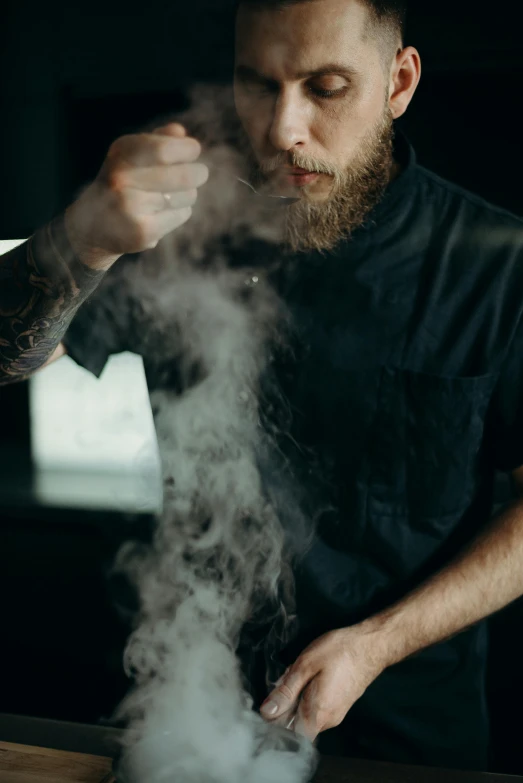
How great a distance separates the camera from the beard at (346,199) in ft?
4.84

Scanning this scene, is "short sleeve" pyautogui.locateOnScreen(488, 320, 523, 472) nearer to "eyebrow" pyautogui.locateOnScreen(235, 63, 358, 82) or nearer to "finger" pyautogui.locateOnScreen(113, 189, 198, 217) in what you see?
"eyebrow" pyautogui.locateOnScreen(235, 63, 358, 82)

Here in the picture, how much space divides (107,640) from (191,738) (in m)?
1.52

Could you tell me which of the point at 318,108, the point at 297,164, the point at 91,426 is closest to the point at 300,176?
the point at 297,164

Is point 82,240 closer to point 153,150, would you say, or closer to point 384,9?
point 153,150

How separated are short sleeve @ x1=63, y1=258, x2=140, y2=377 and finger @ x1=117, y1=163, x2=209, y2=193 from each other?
2.39 feet

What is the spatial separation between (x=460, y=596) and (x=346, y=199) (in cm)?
88

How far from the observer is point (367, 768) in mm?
1127

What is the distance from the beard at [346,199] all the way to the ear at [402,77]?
37 mm

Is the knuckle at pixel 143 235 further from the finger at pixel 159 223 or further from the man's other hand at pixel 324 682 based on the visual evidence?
the man's other hand at pixel 324 682

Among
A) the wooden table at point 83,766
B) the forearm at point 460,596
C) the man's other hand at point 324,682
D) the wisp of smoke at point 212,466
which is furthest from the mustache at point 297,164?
the wooden table at point 83,766

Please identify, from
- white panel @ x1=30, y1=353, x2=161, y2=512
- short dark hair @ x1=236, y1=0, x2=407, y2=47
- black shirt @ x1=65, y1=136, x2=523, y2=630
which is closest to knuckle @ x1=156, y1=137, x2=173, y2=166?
short dark hair @ x1=236, y1=0, x2=407, y2=47

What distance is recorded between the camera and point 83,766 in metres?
1.17

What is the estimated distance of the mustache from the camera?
1.39 m

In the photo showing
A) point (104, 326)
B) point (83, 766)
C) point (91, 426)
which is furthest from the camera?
point (91, 426)
